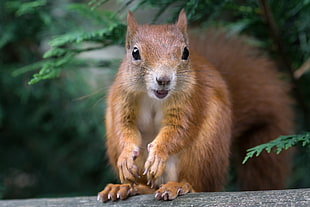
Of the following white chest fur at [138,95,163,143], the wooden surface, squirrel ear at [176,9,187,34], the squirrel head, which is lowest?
the wooden surface

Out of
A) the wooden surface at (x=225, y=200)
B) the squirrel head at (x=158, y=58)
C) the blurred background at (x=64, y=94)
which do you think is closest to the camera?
the wooden surface at (x=225, y=200)

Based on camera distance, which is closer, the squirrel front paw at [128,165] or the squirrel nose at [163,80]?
the squirrel nose at [163,80]

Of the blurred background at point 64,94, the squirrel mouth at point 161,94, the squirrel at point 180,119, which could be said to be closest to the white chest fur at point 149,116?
the squirrel at point 180,119

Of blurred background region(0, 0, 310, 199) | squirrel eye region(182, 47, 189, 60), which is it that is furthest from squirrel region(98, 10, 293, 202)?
blurred background region(0, 0, 310, 199)

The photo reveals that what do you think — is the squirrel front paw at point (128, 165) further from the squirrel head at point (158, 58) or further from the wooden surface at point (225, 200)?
the squirrel head at point (158, 58)

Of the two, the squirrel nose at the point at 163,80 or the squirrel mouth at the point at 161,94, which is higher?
the squirrel nose at the point at 163,80

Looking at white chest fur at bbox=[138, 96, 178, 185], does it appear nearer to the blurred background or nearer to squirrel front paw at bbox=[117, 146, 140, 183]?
squirrel front paw at bbox=[117, 146, 140, 183]

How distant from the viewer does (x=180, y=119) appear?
5.49ft

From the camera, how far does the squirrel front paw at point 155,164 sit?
5.18 feet

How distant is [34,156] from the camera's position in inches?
112

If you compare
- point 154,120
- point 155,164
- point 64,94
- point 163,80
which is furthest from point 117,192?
point 64,94

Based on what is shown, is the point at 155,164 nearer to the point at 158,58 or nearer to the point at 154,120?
the point at 154,120

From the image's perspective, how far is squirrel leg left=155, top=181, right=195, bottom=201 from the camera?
1556mm

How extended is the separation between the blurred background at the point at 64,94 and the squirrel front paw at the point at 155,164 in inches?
26.5
